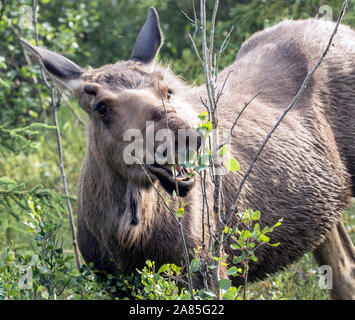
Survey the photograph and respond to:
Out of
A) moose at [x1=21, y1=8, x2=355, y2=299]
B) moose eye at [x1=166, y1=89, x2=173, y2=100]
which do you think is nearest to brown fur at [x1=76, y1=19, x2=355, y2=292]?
moose at [x1=21, y1=8, x2=355, y2=299]

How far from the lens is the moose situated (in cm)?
446

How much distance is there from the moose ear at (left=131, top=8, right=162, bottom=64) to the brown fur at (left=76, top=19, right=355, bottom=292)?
1.16 ft

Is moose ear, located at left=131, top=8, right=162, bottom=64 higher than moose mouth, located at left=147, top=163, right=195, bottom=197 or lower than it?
higher

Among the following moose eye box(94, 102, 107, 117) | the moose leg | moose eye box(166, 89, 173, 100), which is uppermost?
moose eye box(166, 89, 173, 100)

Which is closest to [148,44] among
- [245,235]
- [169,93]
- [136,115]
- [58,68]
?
[169,93]

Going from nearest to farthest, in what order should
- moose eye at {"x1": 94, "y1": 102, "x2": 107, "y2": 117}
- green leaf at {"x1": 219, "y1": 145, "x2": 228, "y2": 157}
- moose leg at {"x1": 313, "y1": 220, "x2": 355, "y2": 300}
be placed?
green leaf at {"x1": 219, "y1": 145, "x2": 228, "y2": 157} < moose eye at {"x1": 94, "y1": 102, "x2": 107, "y2": 117} < moose leg at {"x1": 313, "y1": 220, "x2": 355, "y2": 300}

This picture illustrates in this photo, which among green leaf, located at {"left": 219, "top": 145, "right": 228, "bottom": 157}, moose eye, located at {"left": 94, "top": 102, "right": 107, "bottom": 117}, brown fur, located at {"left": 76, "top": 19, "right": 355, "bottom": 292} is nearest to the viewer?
green leaf, located at {"left": 219, "top": 145, "right": 228, "bottom": 157}

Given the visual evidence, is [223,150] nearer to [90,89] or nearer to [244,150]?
[90,89]

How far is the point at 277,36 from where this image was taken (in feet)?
20.4

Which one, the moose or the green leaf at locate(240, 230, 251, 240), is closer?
the green leaf at locate(240, 230, 251, 240)

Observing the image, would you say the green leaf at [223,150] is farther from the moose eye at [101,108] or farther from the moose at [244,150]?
the moose eye at [101,108]

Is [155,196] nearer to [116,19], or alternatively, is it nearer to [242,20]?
[242,20]

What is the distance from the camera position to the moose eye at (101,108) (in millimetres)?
4445

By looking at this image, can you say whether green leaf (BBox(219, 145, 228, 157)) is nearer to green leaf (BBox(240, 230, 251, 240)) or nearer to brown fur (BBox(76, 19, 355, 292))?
green leaf (BBox(240, 230, 251, 240))
